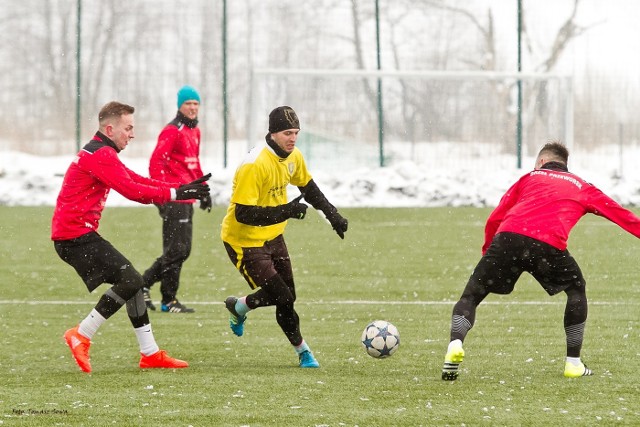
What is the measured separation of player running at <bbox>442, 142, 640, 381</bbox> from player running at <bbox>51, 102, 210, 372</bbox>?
1817 millimetres

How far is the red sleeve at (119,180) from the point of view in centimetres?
721

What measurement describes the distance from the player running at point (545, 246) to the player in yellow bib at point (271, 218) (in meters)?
1.02

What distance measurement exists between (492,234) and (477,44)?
57.1 ft

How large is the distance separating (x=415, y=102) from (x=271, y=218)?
15.9 meters

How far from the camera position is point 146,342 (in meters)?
7.40

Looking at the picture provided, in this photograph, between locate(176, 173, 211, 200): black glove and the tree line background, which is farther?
the tree line background

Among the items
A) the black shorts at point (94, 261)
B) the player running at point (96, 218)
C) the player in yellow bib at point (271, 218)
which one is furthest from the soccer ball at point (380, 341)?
the black shorts at point (94, 261)

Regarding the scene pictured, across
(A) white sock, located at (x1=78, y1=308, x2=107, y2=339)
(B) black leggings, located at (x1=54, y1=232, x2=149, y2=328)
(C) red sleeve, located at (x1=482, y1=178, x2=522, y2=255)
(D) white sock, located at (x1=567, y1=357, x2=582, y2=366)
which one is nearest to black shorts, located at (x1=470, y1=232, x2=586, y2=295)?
(C) red sleeve, located at (x1=482, y1=178, x2=522, y2=255)

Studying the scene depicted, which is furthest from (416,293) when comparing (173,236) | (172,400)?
(172,400)

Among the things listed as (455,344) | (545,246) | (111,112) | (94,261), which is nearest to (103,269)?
(94,261)

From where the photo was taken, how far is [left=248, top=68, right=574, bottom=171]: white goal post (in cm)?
2198

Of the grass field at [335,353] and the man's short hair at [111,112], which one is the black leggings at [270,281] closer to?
the grass field at [335,353]

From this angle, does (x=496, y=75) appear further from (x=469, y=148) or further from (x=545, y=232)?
(x=545, y=232)

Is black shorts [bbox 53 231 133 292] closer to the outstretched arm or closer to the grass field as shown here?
the grass field
